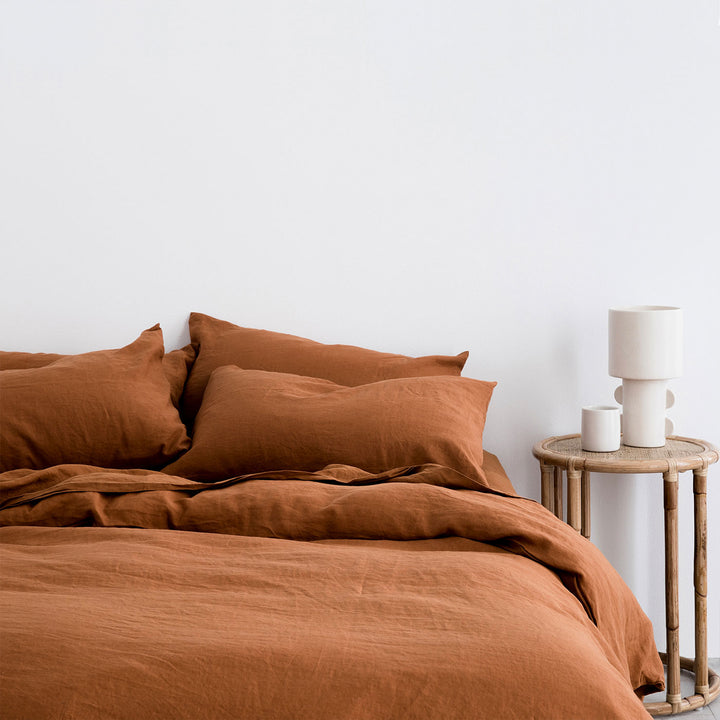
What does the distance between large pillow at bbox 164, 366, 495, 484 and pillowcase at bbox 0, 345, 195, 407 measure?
27 cm

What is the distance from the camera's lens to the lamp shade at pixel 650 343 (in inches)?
94.4

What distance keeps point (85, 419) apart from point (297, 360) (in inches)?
24.1

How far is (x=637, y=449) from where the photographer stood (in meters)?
2.46

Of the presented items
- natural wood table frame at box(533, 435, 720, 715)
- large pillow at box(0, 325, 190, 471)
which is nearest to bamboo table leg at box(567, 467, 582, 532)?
natural wood table frame at box(533, 435, 720, 715)

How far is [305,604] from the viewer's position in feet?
4.24

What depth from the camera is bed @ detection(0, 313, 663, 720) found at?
43.3 inches

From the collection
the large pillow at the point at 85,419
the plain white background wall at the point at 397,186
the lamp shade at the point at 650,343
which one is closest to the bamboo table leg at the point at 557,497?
the plain white background wall at the point at 397,186

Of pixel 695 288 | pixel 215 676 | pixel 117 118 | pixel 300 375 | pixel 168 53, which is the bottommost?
pixel 215 676

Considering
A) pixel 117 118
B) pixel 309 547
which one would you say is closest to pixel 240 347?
pixel 117 118

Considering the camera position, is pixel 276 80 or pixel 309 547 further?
pixel 276 80

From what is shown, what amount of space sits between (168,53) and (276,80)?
35cm

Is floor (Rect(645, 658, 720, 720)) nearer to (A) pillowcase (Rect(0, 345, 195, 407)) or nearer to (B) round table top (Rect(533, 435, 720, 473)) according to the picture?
(B) round table top (Rect(533, 435, 720, 473))

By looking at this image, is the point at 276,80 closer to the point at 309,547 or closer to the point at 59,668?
the point at 309,547

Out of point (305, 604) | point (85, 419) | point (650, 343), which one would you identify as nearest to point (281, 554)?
point (305, 604)
